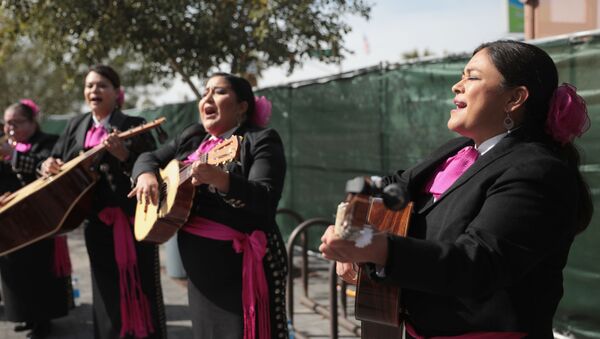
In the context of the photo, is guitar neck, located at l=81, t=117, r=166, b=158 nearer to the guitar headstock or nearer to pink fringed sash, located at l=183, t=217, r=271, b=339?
pink fringed sash, located at l=183, t=217, r=271, b=339

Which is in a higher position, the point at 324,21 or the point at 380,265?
the point at 324,21

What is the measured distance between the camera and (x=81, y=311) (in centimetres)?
558

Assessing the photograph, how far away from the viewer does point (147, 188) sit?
3.05 meters

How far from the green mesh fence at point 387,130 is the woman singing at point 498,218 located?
176cm

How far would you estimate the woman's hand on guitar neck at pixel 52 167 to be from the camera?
3.85 meters

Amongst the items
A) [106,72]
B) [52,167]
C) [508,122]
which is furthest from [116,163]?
[508,122]

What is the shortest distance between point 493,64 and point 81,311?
4.89 meters

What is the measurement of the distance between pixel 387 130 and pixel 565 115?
11.3 ft

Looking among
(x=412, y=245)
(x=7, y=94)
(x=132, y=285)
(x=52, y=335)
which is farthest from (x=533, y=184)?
(x=7, y=94)

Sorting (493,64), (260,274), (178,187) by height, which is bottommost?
(260,274)

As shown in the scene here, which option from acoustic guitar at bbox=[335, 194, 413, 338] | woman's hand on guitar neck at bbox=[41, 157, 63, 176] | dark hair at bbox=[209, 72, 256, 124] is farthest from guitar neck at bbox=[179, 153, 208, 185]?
woman's hand on guitar neck at bbox=[41, 157, 63, 176]

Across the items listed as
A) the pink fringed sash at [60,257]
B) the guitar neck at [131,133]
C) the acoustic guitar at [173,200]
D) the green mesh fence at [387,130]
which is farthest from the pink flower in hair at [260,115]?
the pink fringed sash at [60,257]

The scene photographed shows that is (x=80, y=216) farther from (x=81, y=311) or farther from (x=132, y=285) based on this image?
(x=81, y=311)

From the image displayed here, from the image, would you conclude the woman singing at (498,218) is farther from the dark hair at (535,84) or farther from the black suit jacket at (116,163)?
the black suit jacket at (116,163)
